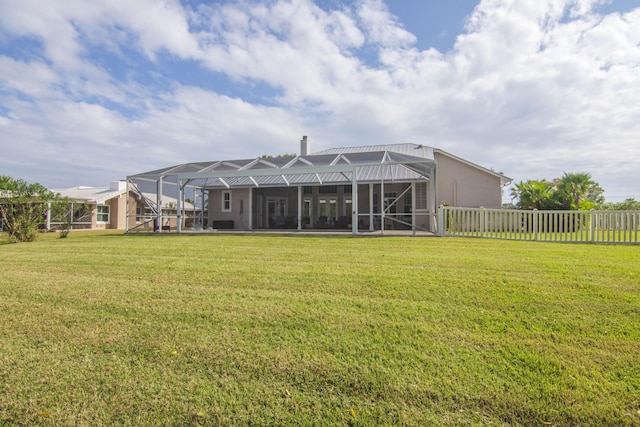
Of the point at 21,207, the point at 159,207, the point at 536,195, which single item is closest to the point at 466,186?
the point at 536,195

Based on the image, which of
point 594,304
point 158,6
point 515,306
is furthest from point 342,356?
point 158,6

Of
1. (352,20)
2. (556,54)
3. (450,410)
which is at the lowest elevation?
(450,410)

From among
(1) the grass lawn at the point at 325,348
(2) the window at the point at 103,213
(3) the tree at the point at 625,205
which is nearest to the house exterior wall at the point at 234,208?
(2) the window at the point at 103,213

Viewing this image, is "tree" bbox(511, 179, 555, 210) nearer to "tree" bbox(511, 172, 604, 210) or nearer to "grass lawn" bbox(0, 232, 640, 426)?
"tree" bbox(511, 172, 604, 210)

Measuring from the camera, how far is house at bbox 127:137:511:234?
1633 centimetres

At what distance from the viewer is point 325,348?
296cm

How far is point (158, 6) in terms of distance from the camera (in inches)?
371

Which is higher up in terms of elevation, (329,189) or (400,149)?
→ (400,149)

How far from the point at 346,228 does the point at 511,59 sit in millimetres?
11324

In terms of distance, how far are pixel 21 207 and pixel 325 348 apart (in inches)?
591

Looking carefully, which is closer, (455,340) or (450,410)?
(450,410)

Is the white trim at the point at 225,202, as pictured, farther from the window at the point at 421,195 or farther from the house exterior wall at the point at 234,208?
the window at the point at 421,195

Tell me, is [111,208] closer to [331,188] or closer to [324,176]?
[331,188]

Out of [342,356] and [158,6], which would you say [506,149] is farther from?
[342,356]
